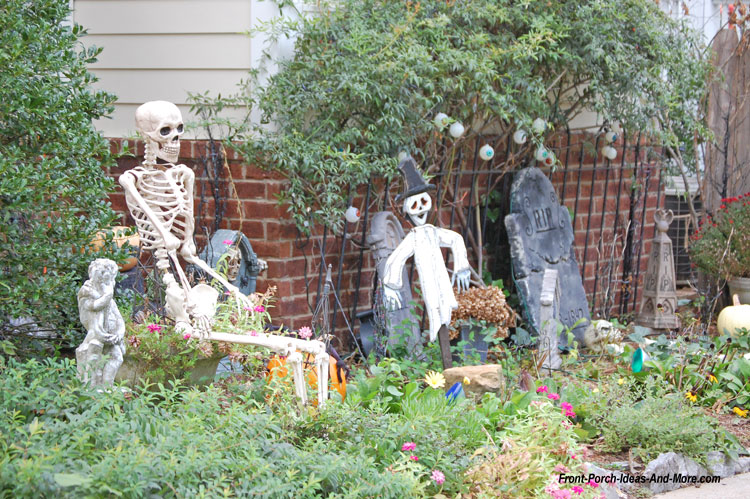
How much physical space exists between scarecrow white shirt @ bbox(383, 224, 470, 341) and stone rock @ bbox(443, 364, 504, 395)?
51cm

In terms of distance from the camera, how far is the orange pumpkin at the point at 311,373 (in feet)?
Answer: 13.2

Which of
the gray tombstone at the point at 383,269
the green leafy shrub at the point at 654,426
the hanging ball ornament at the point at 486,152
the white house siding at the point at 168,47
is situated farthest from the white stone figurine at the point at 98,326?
the hanging ball ornament at the point at 486,152

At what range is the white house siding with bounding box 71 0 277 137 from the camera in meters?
5.72

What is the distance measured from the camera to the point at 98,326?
353 centimetres

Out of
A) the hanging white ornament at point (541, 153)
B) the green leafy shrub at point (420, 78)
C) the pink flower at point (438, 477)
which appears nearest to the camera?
the pink flower at point (438, 477)

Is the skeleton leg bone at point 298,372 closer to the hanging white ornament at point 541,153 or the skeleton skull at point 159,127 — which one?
the skeleton skull at point 159,127

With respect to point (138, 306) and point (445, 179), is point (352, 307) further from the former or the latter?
point (138, 306)

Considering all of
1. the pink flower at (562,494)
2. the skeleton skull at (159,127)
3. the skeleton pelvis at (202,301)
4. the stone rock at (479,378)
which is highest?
the skeleton skull at (159,127)

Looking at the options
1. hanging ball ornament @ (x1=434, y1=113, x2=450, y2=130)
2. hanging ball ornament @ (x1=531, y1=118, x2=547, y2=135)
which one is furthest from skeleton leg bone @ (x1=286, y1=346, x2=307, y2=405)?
hanging ball ornament @ (x1=531, y1=118, x2=547, y2=135)

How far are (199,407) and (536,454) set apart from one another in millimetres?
1421

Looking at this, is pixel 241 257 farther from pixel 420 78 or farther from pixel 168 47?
pixel 168 47

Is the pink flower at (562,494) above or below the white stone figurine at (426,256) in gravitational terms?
below

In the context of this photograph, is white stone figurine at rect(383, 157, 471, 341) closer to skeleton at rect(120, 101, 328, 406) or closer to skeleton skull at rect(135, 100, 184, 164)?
skeleton at rect(120, 101, 328, 406)

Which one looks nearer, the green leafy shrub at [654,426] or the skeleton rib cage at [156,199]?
the skeleton rib cage at [156,199]
